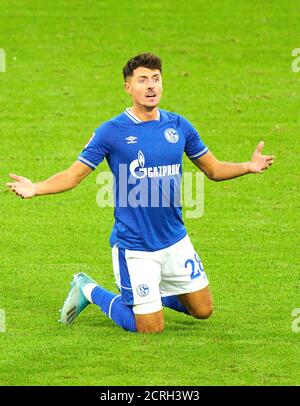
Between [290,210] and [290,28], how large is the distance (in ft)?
27.3

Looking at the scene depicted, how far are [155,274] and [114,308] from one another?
0.47 m

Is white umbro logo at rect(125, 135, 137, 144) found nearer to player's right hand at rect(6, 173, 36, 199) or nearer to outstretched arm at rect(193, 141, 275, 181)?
outstretched arm at rect(193, 141, 275, 181)

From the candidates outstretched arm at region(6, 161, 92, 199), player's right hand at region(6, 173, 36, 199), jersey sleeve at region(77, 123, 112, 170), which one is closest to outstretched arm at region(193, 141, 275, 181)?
jersey sleeve at region(77, 123, 112, 170)

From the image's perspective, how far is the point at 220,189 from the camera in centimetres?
1638

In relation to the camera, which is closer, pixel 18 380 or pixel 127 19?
pixel 18 380

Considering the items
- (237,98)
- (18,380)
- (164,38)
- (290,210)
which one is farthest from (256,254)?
(164,38)

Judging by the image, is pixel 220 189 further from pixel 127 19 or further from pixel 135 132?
pixel 127 19

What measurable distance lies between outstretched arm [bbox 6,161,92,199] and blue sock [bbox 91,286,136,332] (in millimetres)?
1075

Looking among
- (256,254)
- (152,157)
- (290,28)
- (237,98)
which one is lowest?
(256,254)

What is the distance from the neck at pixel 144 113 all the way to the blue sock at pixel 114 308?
5.07 feet

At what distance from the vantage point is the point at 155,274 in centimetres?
1109

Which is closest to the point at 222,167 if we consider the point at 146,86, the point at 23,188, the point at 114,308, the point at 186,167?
the point at 146,86

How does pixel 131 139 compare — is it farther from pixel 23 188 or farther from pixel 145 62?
pixel 23 188

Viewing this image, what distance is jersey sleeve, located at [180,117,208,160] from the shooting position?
11258mm
